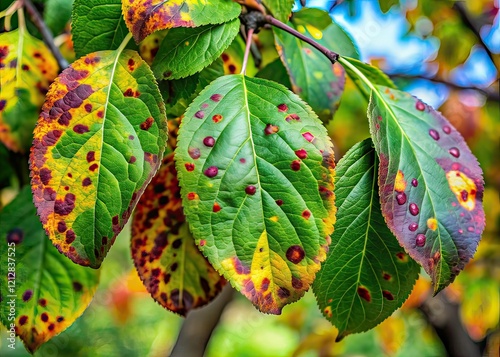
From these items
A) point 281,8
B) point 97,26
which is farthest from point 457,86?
point 97,26

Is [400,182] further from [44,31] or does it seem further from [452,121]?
[452,121]

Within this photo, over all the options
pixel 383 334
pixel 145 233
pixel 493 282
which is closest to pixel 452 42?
pixel 493 282

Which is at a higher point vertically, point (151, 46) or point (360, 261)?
point (151, 46)

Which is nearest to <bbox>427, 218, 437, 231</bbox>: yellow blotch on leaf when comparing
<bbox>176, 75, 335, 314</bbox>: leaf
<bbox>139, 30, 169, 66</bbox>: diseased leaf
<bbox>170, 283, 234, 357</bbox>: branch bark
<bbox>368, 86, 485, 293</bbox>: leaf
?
<bbox>368, 86, 485, 293</bbox>: leaf

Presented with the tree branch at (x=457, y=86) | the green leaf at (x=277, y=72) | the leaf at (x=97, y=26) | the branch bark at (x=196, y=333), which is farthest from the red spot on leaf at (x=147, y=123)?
the branch bark at (x=196, y=333)

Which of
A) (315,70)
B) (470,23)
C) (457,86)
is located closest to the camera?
(315,70)

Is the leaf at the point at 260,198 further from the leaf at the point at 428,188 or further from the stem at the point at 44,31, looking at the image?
the stem at the point at 44,31

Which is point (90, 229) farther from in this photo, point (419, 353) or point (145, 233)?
point (419, 353)

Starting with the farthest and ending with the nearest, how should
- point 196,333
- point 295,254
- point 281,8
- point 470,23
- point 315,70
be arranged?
point 196,333
point 470,23
point 315,70
point 281,8
point 295,254
